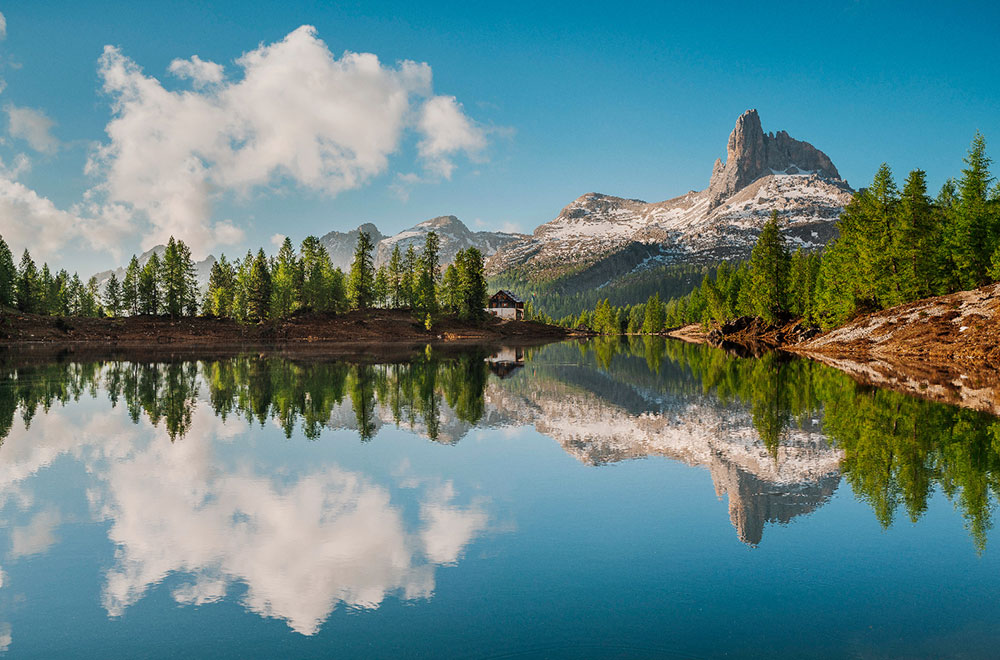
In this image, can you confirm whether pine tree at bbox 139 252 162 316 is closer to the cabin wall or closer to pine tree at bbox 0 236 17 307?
pine tree at bbox 0 236 17 307

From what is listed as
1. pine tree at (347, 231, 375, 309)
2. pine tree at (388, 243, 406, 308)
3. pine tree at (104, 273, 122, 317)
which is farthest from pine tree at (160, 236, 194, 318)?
pine tree at (388, 243, 406, 308)

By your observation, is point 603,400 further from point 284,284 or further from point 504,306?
point 504,306

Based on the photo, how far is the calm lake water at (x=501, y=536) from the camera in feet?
22.6

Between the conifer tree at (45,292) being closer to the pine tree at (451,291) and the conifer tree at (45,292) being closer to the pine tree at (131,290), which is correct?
the pine tree at (131,290)

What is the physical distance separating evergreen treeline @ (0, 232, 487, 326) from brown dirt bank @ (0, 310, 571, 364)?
11.0 ft

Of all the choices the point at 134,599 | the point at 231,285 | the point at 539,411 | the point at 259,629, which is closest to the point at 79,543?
the point at 134,599

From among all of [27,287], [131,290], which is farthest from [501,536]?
[27,287]

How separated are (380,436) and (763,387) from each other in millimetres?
21794

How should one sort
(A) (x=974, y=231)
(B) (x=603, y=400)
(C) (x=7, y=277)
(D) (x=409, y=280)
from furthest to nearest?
1. (D) (x=409, y=280)
2. (C) (x=7, y=277)
3. (A) (x=974, y=231)
4. (B) (x=603, y=400)

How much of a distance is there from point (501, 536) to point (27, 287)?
135743 millimetres

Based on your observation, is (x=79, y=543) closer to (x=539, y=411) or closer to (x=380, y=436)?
(x=380, y=436)

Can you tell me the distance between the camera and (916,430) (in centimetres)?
1816

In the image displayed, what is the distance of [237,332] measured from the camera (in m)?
97.2

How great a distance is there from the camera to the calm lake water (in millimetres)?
6883
